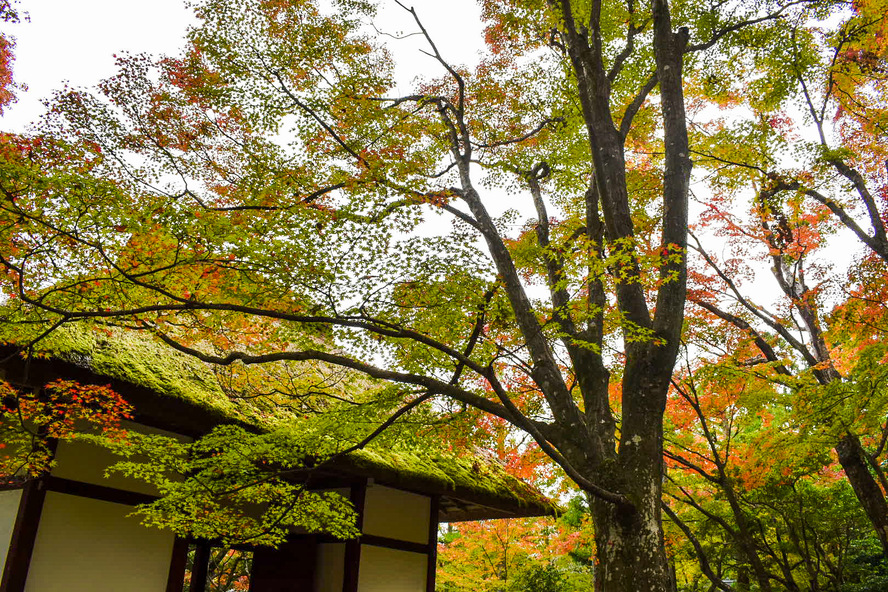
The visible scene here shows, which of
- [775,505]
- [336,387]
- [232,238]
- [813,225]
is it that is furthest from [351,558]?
[813,225]

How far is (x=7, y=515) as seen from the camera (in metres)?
4.74

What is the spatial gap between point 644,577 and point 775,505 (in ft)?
19.4

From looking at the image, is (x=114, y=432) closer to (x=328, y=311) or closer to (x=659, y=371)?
(x=328, y=311)

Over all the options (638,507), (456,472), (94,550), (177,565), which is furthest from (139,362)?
(638,507)

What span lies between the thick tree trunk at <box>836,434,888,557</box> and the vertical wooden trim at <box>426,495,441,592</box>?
5.39 meters

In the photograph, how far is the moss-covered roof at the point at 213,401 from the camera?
469 centimetres

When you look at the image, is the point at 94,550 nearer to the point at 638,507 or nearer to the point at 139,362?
the point at 139,362

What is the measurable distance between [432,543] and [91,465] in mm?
4646

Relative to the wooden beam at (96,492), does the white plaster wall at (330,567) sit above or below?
below

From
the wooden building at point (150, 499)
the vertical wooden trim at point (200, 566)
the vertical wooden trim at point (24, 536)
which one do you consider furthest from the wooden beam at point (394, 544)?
→ the vertical wooden trim at point (24, 536)

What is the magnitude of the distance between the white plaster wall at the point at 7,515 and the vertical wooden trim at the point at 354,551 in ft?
11.0

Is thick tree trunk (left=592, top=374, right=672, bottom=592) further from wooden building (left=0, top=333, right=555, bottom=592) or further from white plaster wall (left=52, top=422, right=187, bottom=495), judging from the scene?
white plaster wall (left=52, top=422, right=187, bottom=495)

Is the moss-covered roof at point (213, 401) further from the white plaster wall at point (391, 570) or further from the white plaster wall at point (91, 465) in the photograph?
the white plaster wall at point (391, 570)

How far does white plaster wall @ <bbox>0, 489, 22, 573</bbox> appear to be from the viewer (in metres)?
4.63
